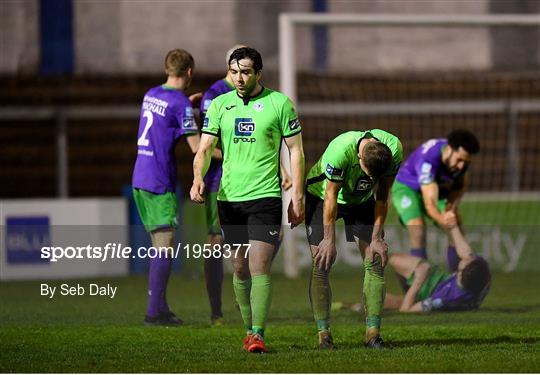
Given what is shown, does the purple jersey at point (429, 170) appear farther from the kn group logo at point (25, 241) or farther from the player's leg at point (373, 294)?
the kn group logo at point (25, 241)

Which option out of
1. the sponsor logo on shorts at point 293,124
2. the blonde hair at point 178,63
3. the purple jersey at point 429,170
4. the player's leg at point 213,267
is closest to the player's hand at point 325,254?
the sponsor logo on shorts at point 293,124

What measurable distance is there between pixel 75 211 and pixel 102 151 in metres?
6.17

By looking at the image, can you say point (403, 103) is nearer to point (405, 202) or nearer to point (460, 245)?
point (405, 202)

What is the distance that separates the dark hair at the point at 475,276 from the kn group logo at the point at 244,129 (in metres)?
3.43

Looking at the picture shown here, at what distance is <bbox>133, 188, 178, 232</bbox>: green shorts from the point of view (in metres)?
10.6

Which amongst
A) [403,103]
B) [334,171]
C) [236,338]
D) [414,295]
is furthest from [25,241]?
[403,103]

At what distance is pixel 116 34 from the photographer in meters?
21.8

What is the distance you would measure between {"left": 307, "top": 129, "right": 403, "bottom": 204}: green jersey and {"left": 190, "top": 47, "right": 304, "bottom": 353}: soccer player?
210 mm

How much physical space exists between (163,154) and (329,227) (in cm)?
225

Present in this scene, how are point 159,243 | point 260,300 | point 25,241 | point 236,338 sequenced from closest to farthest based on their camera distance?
point 260,300
point 236,338
point 159,243
point 25,241

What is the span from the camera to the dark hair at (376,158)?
8430mm

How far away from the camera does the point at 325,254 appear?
886 centimetres

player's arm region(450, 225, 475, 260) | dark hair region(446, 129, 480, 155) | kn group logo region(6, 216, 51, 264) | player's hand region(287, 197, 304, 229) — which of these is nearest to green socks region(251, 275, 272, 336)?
player's hand region(287, 197, 304, 229)

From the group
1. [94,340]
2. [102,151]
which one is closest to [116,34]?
[102,151]
